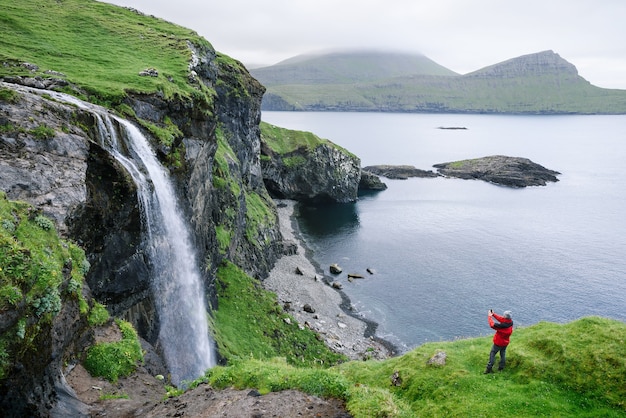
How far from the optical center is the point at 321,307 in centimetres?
5800

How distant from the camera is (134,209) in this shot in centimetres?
2405

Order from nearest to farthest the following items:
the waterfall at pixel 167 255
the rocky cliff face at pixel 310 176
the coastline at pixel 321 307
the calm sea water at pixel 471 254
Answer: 1. the waterfall at pixel 167 255
2. the coastline at pixel 321 307
3. the calm sea water at pixel 471 254
4. the rocky cliff face at pixel 310 176

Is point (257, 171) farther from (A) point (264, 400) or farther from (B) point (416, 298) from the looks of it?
(A) point (264, 400)

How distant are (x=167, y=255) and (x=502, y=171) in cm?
15618

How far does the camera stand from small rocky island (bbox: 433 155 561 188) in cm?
14962

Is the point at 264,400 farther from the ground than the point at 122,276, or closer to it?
closer to it

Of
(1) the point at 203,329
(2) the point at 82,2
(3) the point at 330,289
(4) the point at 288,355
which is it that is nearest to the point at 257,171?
(3) the point at 330,289

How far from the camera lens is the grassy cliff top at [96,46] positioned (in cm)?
3186

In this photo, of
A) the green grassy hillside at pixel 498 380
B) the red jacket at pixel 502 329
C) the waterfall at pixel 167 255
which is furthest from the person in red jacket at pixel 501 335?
the waterfall at pixel 167 255

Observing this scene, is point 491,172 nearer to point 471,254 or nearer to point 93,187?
point 471,254

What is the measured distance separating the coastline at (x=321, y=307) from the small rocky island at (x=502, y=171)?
106 metres

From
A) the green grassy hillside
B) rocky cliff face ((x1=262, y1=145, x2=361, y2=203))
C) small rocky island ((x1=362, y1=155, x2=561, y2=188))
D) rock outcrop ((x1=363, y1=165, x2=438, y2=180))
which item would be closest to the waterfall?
the green grassy hillside

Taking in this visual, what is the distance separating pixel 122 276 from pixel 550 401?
2317 cm

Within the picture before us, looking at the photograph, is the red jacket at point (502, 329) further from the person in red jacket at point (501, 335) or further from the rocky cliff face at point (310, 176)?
the rocky cliff face at point (310, 176)
